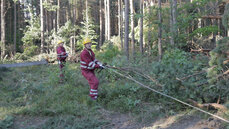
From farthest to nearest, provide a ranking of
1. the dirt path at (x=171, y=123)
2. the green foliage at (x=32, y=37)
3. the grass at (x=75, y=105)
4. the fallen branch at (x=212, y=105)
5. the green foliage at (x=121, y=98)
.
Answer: the green foliage at (x=32, y=37) < the green foliage at (x=121, y=98) < the grass at (x=75, y=105) < the fallen branch at (x=212, y=105) < the dirt path at (x=171, y=123)

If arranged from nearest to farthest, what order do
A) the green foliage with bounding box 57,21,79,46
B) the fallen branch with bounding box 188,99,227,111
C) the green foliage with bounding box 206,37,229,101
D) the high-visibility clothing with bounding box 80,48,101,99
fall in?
the green foliage with bounding box 206,37,229,101
the fallen branch with bounding box 188,99,227,111
the high-visibility clothing with bounding box 80,48,101,99
the green foliage with bounding box 57,21,79,46

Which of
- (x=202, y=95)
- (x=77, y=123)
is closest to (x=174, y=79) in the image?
(x=202, y=95)

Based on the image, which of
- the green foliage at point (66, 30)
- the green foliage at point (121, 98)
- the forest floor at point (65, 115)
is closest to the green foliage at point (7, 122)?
the forest floor at point (65, 115)

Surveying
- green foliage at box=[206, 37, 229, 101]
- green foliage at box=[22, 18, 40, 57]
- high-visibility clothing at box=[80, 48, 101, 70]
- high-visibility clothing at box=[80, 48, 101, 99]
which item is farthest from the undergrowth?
green foliage at box=[22, 18, 40, 57]

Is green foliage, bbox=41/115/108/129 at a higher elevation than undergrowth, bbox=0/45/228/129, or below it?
below

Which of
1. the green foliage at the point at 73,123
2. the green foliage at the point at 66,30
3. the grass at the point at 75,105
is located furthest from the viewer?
the green foliage at the point at 66,30

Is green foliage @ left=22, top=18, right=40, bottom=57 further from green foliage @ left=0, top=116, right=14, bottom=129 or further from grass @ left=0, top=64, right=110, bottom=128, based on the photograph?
green foliage @ left=0, top=116, right=14, bottom=129

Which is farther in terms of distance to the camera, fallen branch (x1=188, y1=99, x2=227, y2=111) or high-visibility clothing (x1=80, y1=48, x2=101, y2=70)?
high-visibility clothing (x1=80, y1=48, x2=101, y2=70)

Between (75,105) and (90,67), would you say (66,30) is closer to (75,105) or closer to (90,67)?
(90,67)

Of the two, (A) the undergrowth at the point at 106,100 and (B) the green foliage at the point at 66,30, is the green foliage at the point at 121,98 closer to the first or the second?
(A) the undergrowth at the point at 106,100

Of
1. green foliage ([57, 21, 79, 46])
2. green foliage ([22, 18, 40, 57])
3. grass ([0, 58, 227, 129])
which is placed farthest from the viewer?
green foliage ([57, 21, 79, 46])

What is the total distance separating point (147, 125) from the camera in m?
5.43

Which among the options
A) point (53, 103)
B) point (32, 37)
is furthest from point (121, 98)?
point (32, 37)

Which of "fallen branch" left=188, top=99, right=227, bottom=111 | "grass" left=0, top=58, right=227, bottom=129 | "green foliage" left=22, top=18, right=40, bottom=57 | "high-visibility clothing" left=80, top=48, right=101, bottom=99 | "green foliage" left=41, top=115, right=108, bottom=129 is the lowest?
"green foliage" left=41, top=115, right=108, bottom=129
